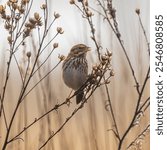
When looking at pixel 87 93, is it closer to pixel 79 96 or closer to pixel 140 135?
pixel 79 96

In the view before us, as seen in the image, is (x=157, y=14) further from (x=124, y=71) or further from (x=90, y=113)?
(x=90, y=113)

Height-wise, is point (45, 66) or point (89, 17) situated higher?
point (89, 17)

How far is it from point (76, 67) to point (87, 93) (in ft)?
0.21

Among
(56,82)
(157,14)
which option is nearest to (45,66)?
(56,82)

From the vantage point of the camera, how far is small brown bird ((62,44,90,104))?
842mm

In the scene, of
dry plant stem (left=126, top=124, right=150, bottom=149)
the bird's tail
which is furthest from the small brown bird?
dry plant stem (left=126, top=124, right=150, bottom=149)

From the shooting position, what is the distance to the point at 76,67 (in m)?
0.84

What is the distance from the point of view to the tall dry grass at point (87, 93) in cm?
83

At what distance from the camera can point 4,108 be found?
2.71 feet

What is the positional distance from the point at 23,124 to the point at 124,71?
268mm

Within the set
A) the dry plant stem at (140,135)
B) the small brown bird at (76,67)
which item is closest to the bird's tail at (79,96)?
the small brown bird at (76,67)

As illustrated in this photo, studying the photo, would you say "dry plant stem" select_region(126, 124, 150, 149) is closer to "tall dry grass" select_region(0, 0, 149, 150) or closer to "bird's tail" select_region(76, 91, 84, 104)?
"tall dry grass" select_region(0, 0, 149, 150)

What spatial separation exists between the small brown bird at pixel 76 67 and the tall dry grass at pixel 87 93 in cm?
2

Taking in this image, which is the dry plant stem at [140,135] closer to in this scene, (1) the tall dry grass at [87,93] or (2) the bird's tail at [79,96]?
(1) the tall dry grass at [87,93]
